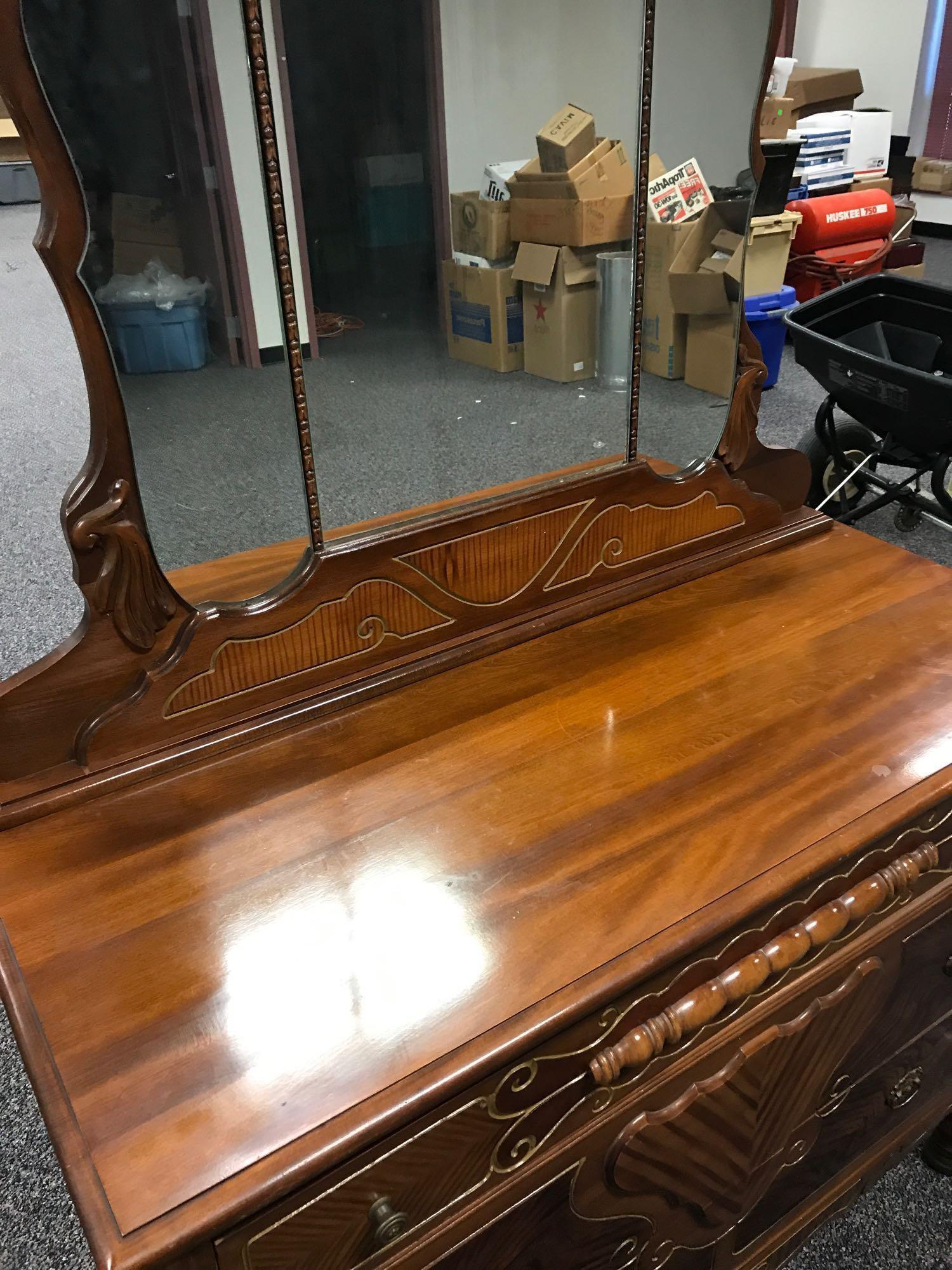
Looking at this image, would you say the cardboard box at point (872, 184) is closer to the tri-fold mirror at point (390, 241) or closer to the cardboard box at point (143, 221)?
the tri-fold mirror at point (390, 241)

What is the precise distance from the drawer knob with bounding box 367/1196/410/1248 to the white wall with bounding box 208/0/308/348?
0.65m

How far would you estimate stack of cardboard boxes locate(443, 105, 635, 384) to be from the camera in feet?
2.96

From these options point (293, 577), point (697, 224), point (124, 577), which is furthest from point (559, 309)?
point (124, 577)

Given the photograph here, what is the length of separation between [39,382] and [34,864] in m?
1.97

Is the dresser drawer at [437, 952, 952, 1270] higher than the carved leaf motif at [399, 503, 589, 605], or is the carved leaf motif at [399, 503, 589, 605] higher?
the carved leaf motif at [399, 503, 589, 605]

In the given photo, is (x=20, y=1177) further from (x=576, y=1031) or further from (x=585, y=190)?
(x=585, y=190)

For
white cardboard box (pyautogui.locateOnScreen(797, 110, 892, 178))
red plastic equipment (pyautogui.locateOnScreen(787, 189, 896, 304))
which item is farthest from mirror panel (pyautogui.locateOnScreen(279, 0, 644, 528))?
white cardboard box (pyautogui.locateOnScreen(797, 110, 892, 178))

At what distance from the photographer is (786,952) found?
0.81m

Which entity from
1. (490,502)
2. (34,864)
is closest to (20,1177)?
(34,864)

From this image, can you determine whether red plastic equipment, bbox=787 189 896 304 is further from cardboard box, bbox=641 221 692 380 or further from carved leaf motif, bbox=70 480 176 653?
carved leaf motif, bbox=70 480 176 653

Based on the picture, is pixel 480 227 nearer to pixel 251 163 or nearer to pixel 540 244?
pixel 540 244

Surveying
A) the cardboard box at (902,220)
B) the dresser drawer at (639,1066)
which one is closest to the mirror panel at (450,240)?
the dresser drawer at (639,1066)

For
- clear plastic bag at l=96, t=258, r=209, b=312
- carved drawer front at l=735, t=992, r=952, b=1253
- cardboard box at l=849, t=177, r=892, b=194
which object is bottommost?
carved drawer front at l=735, t=992, r=952, b=1253

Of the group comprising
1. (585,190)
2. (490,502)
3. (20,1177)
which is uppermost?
(585,190)
